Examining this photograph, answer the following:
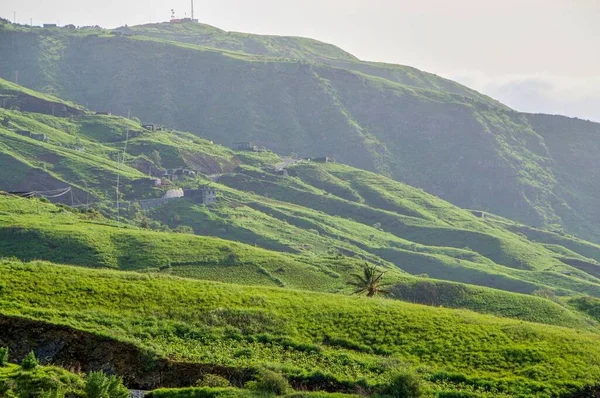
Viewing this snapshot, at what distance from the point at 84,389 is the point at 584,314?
7723 centimetres

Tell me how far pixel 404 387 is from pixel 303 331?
45.2 ft

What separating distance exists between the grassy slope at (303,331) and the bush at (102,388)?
33.6 feet

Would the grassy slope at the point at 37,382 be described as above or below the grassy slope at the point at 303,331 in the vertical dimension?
above

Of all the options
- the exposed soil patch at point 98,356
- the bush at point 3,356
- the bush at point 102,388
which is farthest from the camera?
the exposed soil patch at point 98,356

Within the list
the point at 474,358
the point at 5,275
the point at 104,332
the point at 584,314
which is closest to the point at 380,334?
the point at 474,358

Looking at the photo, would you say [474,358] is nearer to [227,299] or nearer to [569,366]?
[569,366]

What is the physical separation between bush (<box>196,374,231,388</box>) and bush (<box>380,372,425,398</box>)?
9.93 m

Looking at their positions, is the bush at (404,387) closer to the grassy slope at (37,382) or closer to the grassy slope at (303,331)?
the grassy slope at (303,331)

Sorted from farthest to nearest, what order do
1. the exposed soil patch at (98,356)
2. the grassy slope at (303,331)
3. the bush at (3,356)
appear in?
the grassy slope at (303,331) < the exposed soil patch at (98,356) < the bush at (3,356)

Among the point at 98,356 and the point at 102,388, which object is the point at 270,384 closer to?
the point at 102,388

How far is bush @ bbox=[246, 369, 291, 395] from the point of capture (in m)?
56.7

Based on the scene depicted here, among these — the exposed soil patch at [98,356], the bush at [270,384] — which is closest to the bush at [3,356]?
the exposed soil patch at [98,356]

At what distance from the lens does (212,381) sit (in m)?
58.2

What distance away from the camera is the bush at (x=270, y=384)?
5669 cm
